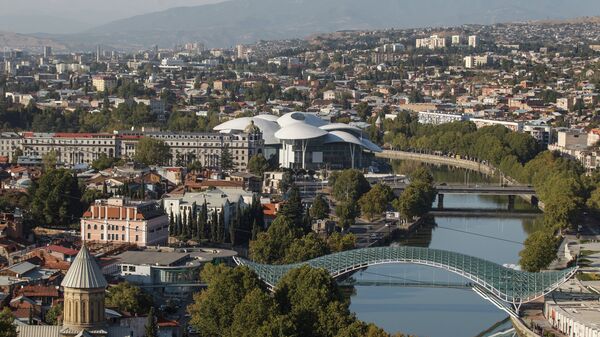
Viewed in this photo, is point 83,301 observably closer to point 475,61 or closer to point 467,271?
point 467,271

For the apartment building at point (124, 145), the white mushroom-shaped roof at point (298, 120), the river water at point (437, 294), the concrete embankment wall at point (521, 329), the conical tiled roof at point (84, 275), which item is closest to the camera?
the conical tiled roof at point (84, 275)

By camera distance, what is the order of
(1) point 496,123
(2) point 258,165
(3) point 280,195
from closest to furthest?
(3) point 280,195
(2) point 258,165
(1) point 496,123

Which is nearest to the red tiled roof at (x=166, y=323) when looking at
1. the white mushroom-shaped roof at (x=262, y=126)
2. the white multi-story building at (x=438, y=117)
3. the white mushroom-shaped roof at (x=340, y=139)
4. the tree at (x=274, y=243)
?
the tree at (x=274, y=243)

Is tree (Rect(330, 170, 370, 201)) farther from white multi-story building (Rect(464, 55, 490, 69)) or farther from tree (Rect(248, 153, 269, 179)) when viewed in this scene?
white multi-story building (Rect(464, 55, 490, 69))

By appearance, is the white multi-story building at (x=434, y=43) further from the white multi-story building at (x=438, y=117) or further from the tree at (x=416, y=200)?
the tree at (x=416, y=200)

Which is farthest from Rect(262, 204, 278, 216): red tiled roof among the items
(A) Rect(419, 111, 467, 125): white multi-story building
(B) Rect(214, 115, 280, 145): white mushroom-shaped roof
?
(A) Rect(419, 111, 467, 125): white multi-story building

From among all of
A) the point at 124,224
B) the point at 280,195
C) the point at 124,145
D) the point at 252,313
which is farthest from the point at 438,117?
the point at 252,313

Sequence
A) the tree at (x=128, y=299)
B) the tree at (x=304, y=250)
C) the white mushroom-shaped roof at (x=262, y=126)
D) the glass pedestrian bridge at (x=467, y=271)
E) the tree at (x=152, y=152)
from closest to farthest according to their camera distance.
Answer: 1. the tree at (x=128, y=299)
2. the glass pedestrian bridge at (x=467, y=271)
3. the tree at (x=304, y=250)
4. the tree at (x=152, y=152)
5. the white mushroom-shaped roof at (x=262, y=126)
